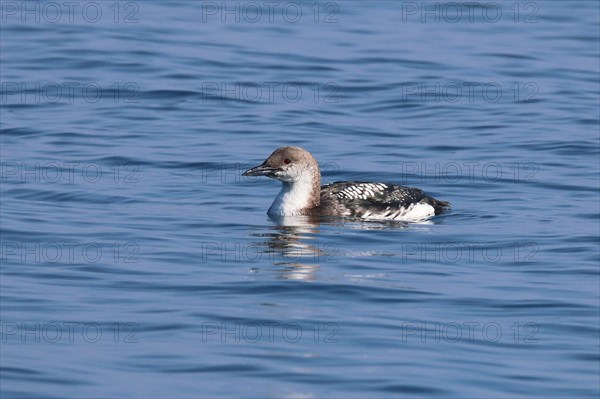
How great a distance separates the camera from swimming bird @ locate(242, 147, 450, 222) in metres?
14.2

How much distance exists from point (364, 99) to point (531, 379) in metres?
12.3

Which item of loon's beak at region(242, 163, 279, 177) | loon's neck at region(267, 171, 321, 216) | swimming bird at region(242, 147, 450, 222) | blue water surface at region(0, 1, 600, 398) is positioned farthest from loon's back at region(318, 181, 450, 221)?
loon's beak at region(242, 163, 279, 177)

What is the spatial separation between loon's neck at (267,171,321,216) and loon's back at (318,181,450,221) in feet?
0.45

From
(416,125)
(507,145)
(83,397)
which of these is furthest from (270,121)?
(83,397)

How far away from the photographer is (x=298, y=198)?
1429 cm

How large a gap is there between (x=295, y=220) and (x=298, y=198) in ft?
0.90

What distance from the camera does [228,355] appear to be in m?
9.23

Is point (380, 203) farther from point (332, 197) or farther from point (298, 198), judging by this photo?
point (298, 198)

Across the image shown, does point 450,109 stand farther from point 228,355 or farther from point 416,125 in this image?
point 228,355

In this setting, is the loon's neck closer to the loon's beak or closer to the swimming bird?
the swimming bird

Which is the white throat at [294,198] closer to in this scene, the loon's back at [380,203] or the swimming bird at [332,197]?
the swimming bird at [332,197]

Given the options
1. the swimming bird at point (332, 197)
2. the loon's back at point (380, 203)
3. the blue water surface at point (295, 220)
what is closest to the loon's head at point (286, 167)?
the swimming bird at point (332, 197)

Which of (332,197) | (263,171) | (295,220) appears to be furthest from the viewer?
(332,197)

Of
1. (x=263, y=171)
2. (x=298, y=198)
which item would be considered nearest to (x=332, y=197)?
(x=298, y=198)
